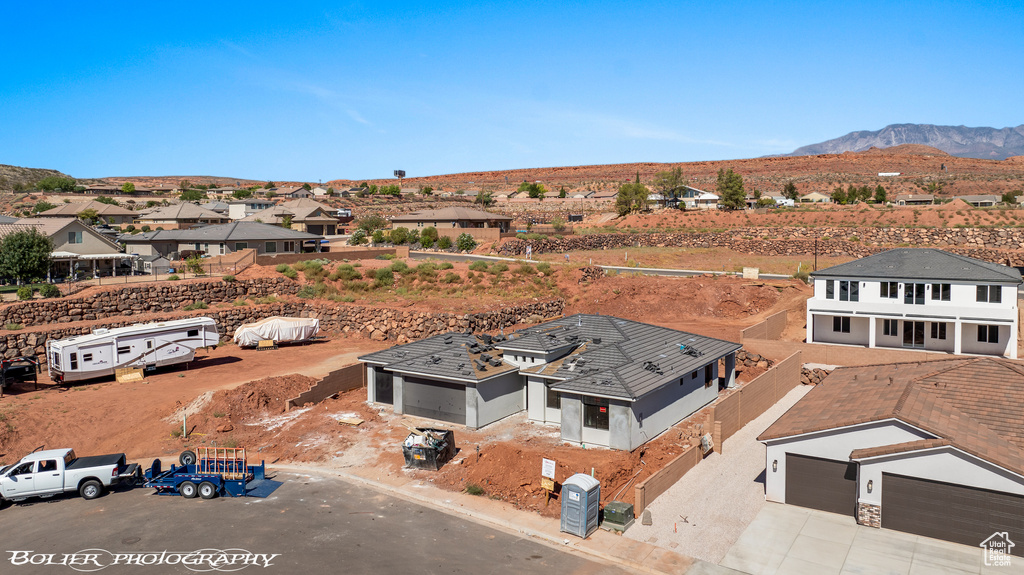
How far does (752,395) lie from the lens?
92.5ft

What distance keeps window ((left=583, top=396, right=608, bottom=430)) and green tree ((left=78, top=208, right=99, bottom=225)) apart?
7914 centimetres

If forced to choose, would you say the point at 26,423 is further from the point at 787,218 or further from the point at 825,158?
the point at 825,158

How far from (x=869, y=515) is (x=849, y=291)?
884 inches

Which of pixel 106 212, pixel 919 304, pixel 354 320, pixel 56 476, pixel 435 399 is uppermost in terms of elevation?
pixel 106 212

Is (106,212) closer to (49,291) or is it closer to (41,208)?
(41,208)

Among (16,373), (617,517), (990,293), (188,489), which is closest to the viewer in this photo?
(617,517)

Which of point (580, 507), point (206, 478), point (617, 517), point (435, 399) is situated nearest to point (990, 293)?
point (617, 517)

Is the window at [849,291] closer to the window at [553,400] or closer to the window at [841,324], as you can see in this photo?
the window at [841,324]

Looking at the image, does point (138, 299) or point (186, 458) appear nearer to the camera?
point (186, 458)

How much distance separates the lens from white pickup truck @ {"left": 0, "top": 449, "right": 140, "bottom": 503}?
2078cm

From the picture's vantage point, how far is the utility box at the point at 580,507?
58.3ft

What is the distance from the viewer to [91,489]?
21031mm

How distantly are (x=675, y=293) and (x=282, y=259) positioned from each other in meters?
33.7

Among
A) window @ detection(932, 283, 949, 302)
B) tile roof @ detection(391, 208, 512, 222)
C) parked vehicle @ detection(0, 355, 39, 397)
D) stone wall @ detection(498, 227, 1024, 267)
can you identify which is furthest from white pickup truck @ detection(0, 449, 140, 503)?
tile roof @ detection(391, 208, 512, 222)
